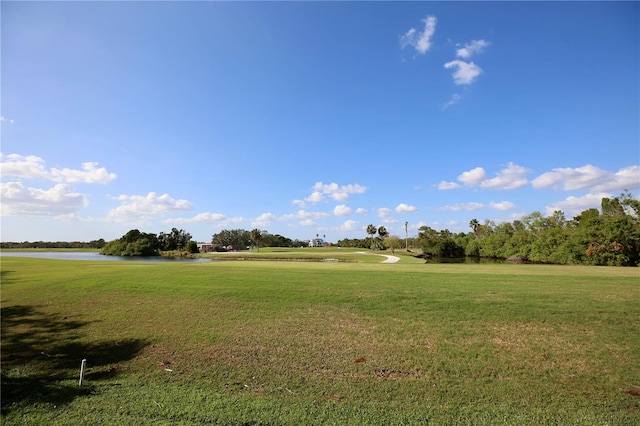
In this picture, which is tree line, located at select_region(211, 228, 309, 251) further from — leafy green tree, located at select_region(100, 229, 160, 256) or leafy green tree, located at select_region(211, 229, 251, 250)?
leafy green tree, located at select_region(100, 229, 160, 256)

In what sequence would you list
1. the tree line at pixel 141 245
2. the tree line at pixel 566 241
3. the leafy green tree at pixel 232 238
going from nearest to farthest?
the tree line at pixel 566 241 → the tree line at pixel 141 245 → the leafy green tree at pixel 232 238

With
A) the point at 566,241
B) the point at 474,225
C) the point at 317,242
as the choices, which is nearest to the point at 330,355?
the point at 566,241

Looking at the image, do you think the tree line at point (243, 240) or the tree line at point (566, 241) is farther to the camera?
the tree line at point (243, 240)

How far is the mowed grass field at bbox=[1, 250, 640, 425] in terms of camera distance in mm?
5500

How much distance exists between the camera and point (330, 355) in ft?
25.3

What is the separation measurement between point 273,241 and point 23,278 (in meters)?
140

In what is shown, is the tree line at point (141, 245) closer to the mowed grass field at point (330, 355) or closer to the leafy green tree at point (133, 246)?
the leafy green tree at point (133, 246)

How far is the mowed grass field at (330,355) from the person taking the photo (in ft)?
18.0

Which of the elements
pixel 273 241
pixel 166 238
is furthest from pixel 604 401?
pixel 273 241

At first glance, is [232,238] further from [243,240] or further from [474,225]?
[474,225]

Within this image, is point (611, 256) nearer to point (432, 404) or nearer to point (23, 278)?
point (432, 404)

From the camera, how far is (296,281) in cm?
1468

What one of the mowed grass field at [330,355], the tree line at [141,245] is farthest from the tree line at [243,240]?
the mowed grass field at [330,355]

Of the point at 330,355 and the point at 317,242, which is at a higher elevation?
the point at 317,242
